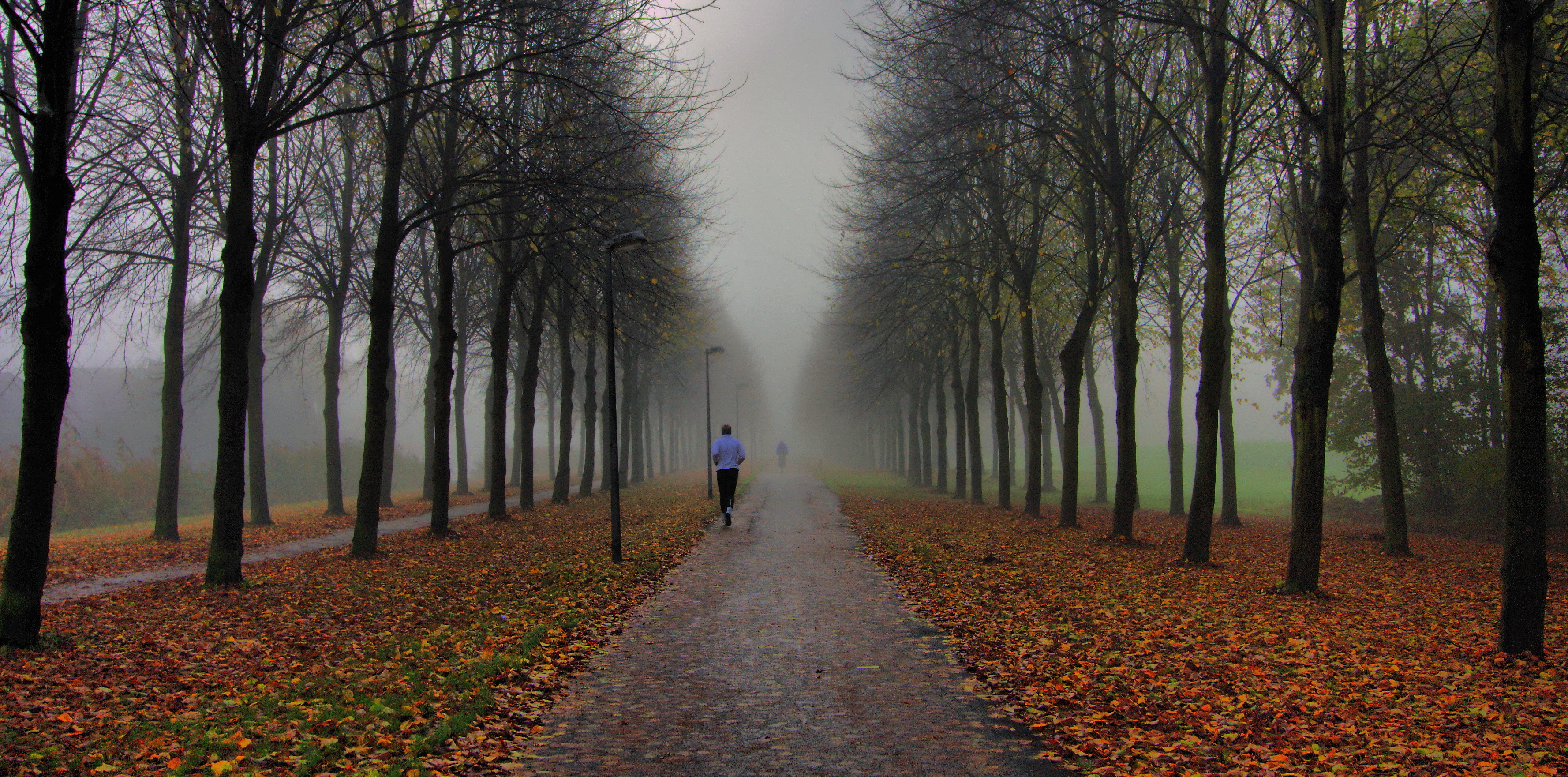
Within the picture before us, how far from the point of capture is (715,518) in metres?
22.2

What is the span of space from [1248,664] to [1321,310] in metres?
4.49

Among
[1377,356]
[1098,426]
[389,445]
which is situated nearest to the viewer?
[1377,356]

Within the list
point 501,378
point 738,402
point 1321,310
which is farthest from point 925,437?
point 1321,310

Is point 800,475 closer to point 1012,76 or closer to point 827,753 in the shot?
point 1012,76

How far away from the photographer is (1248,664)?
6.70m

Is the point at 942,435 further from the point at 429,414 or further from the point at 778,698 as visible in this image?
the point at 778,698

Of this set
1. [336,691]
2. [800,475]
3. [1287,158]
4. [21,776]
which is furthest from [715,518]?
[800,475]

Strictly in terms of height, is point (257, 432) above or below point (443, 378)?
below

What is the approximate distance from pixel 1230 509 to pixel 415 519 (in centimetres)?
1993

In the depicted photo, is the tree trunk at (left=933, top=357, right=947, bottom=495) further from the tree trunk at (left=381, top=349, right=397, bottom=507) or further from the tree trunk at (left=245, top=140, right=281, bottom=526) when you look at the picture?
the tree trunk at (left=245, top=140, right=281, bottom=526)

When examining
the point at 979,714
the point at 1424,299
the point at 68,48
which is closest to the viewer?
the point at 979,714

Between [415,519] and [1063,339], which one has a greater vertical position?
[1063,339]

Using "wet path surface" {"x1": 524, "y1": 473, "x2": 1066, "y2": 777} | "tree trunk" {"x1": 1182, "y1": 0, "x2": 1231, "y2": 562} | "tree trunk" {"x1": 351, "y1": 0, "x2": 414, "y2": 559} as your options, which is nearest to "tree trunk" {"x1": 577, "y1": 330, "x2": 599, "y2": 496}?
"tree trunk" {"x1": 351, "y1": 0, "x2": 414, "y2": 559}

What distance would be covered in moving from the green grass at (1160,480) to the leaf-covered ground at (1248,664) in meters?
7.84
